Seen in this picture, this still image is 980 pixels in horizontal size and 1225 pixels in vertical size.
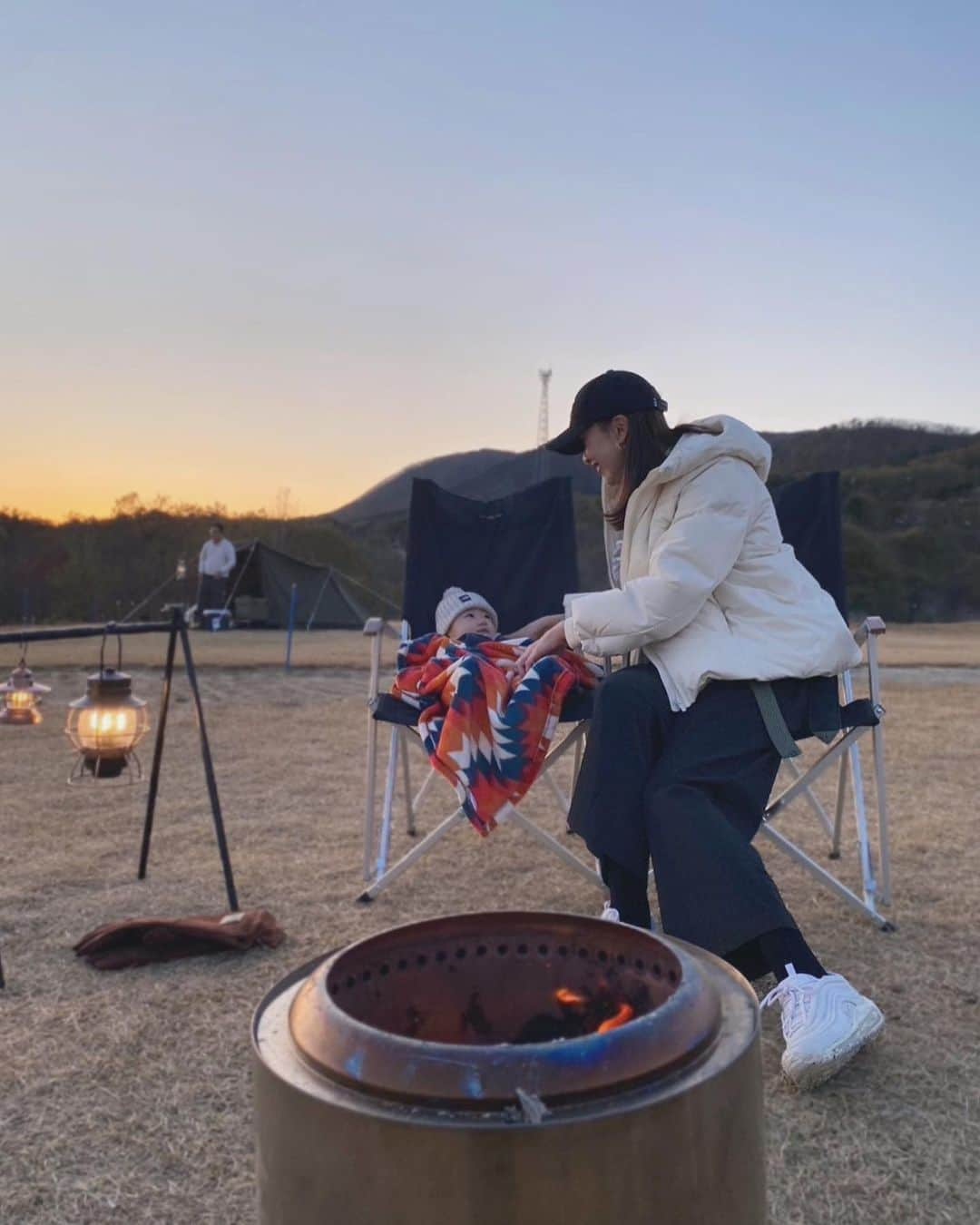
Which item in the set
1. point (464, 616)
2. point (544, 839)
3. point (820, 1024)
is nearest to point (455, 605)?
point (464, 616)

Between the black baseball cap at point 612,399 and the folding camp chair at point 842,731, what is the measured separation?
71 centimetres

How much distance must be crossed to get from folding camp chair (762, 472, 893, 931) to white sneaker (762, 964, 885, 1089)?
469 millimetres

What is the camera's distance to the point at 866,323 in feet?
26.0

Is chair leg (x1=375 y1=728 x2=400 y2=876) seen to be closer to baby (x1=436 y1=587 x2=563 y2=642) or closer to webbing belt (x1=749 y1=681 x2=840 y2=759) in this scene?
baby (x1=436 y1=587 x2=563 y2=642)

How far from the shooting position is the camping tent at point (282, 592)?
12.6 metres

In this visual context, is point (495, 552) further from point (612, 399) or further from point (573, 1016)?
point (573, 1016)

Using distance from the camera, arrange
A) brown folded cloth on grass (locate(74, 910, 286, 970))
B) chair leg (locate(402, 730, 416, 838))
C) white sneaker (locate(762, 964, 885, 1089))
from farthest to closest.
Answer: chair leg (locate(402, 730, 416, 838)) < brown folded cloth on grass (locate(74, 910, 286, 970)) < white sneaker (locate(762, 964, 885, 1089))

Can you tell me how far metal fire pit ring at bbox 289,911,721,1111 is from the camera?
0.68 metres

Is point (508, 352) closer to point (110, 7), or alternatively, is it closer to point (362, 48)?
point (362, 48)

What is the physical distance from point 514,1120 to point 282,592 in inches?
486

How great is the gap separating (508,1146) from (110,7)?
4994 mm

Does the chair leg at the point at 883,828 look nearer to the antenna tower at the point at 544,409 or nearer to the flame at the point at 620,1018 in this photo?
the flame at the point at 620,1018

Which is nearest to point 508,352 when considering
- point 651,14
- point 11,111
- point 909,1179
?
point 651,14

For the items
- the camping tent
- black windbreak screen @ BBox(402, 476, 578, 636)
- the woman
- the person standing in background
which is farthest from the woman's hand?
the camping tent
